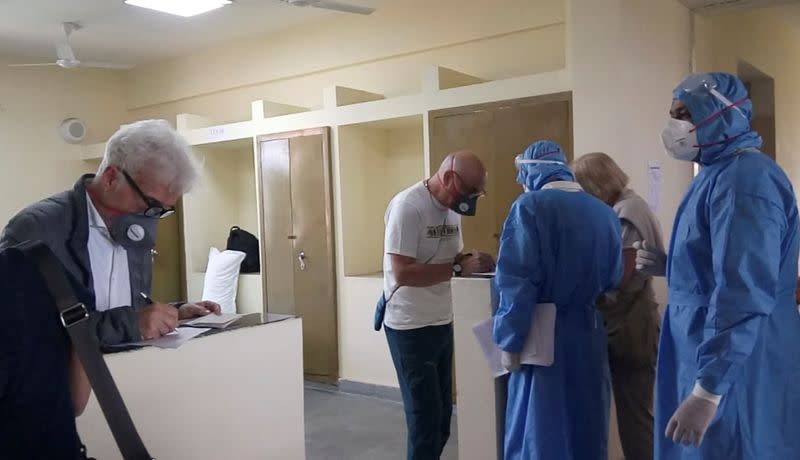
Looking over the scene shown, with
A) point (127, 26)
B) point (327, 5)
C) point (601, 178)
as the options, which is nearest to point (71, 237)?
point (601, 178)

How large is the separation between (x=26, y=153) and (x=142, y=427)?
580cm

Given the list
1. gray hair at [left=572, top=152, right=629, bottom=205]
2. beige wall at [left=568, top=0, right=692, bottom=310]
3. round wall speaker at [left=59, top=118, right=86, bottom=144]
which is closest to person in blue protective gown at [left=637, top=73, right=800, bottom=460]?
gray hair at [left=572, top=152, right=629, bottom=205]

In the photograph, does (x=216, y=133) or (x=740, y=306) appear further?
(x=216, y=133)

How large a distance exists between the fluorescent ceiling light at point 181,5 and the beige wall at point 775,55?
11.3 ft

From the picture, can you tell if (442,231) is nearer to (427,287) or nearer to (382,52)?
(427,287)

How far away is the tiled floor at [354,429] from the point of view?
3.57 meters

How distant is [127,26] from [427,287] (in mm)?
4184

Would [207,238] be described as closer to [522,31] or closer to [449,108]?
[449,108]

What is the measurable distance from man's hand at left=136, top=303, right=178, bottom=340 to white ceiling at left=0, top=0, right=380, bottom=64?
12.4 feet

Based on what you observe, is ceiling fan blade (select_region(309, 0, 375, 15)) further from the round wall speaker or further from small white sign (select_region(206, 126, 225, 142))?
the round wall speaker

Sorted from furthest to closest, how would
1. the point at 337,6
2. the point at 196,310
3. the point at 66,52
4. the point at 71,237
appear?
1. the point at 66,52
2. the point at 337,6
3. the point at 196,310
4. the point at 71,237

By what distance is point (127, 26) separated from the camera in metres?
5.46

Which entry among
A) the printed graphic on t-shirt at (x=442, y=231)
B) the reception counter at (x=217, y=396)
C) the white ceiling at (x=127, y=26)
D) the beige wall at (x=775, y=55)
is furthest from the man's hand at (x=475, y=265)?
the white ceiling at (x=127, y=26)

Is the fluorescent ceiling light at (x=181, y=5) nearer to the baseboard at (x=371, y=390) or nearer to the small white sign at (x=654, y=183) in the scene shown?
the baseboard at (x=371, y=390)
